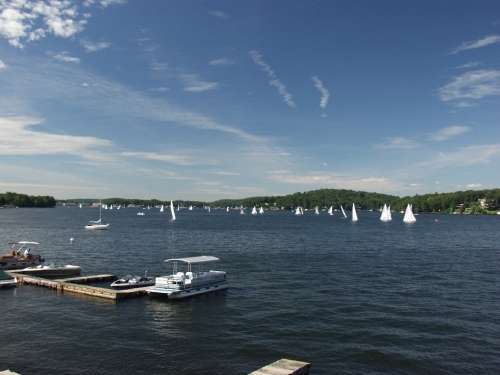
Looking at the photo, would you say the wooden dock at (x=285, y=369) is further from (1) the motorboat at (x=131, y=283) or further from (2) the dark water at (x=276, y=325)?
(1) the motorboat at (x=131, y=283)

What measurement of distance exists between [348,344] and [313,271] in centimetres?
3051

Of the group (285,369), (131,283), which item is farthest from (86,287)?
(285,369)

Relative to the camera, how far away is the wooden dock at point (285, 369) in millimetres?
22656

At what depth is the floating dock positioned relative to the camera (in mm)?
43125

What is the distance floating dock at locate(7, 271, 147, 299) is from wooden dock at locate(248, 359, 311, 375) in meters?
24.3

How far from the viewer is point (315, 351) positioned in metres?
28.8

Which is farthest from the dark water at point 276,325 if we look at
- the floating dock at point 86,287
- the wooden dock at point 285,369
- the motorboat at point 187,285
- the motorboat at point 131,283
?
the motorboat at point 131,283

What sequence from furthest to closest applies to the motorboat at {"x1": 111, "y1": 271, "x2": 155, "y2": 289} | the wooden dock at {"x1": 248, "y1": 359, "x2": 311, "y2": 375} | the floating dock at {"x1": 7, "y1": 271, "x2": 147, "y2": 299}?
1. the motorboat at {"x1": 111, "y1": 271, "x2": 155, "y2": 289}
2. the floating dock at {"x1": 7, "y1": 271, "x2": 147, "y2": 299}
3. the wooden dock at {"x1": 248, "y1": 359, "x2": 311, "y2": 375}

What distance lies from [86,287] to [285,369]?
29975mm

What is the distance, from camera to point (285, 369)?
76.4 ft

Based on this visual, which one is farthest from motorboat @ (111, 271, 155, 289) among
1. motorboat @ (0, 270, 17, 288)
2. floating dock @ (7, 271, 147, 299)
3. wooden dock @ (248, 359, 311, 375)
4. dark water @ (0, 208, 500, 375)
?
wooden dock @ (248, 359, 311, 375)

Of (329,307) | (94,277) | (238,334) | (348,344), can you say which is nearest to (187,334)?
(238,334)

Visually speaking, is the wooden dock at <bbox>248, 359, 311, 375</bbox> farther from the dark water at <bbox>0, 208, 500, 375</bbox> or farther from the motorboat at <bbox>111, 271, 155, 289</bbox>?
the motorboat at <bbox>111, 271, 155, 289</bbox>

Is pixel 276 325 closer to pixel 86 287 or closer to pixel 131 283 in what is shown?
pixel 131 283
